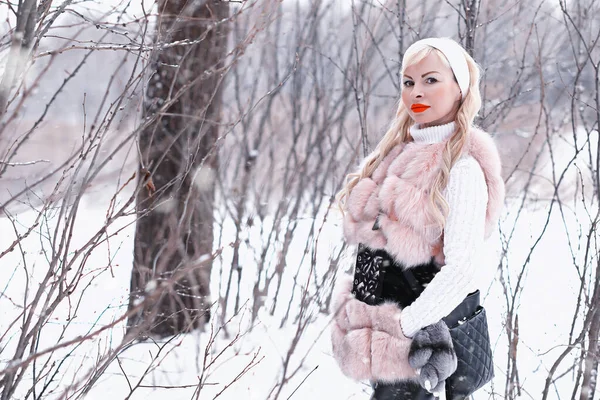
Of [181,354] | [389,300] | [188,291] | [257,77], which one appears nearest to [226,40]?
[257,77]

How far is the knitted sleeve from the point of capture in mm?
1901

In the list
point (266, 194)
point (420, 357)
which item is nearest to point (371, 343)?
point (420, 357)

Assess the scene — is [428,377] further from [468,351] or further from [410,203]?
[410,203]

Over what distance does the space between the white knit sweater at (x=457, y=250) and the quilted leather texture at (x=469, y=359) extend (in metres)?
0.12

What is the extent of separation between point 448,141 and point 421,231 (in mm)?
327

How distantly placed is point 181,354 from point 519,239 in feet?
21.7

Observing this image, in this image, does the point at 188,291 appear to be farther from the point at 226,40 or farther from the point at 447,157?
the point at 447,157

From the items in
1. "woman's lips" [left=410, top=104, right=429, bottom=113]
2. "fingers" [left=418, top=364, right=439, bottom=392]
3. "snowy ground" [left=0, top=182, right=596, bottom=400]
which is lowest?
"snowy ground" [left=0, top=182, right=596, bottom=400]

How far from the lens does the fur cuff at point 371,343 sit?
1.94 m

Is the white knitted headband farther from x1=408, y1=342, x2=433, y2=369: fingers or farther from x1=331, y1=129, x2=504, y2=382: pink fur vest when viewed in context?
x1=408, y1=342, x2=433, y2=369: fingers

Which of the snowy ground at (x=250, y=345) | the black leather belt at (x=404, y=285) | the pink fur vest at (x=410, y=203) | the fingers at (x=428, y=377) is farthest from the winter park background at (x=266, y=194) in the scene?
the fingers at (x=428, y=377)

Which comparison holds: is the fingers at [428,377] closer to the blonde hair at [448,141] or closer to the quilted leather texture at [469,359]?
the quilted leather texture at [469,359]

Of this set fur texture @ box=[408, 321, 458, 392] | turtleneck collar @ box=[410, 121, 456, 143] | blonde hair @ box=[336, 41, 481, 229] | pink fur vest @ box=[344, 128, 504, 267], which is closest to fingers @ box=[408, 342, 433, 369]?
fur texture @ box=[408, 321, 458, 392]

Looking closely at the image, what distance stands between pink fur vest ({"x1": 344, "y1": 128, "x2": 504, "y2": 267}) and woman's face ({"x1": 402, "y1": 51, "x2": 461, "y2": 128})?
11 centimetres
